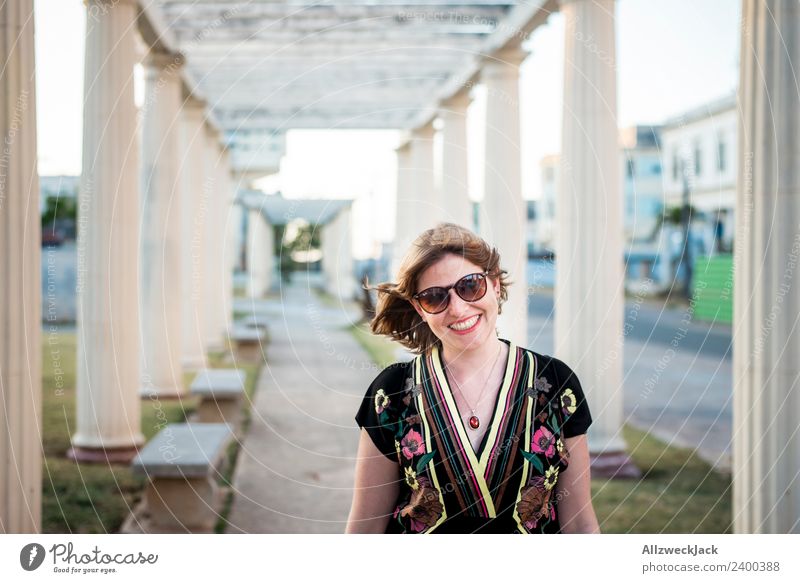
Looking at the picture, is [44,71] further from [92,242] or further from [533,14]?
[533,14]

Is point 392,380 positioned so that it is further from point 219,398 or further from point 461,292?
point 219,398

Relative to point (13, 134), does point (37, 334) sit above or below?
below

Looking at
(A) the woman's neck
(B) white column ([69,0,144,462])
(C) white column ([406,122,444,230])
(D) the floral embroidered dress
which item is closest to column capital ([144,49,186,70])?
(B) white column ([69,0,144,462])

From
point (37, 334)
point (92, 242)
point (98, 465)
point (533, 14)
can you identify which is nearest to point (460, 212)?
point (533, 14)

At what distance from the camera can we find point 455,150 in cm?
1154

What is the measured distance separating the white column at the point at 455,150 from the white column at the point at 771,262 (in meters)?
6.16

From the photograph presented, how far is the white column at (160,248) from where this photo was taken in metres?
11.0

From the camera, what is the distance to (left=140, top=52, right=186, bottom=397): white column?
11008mm

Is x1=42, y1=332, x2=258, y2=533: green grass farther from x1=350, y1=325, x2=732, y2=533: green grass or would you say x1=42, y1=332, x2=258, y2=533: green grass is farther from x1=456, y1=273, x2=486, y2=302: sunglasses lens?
x1=456, y1=273, x2=486, y2=302: sunglasses lens

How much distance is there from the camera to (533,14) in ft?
25.6

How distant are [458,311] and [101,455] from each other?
5.79 meters

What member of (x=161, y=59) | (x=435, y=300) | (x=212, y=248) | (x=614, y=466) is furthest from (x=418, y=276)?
(x=212, y=248)

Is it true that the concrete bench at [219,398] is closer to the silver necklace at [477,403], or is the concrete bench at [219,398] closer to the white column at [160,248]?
the white column at [160,248]
